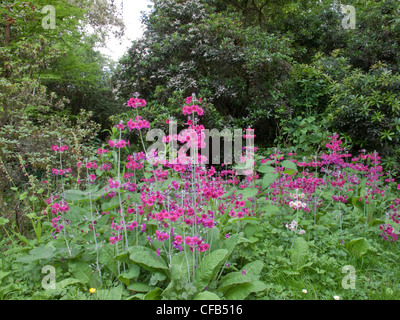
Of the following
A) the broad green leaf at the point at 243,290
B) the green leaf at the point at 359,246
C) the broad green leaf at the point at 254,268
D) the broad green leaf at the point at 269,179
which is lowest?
the broad green leaf at the point at 243,290

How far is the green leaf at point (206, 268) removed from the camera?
180 centimetres

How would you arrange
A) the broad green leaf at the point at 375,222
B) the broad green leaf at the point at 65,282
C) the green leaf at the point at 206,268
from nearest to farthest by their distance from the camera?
the green leaf at the point at 206,268 → the broad green leaf at the point at 65,282 → the broad green leaf at the point at 375,222

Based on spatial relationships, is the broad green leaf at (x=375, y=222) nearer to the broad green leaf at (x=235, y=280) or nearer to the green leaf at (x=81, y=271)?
the broad green leaf at (x=235, y=280)

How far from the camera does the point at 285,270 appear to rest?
216 centimetres

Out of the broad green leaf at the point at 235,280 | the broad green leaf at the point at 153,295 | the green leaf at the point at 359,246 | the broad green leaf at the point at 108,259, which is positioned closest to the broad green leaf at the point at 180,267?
A: the broad green leaf at the point at 153,295

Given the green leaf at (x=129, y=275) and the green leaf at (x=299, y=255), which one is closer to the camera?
the green leaf at (x=129, y=275)

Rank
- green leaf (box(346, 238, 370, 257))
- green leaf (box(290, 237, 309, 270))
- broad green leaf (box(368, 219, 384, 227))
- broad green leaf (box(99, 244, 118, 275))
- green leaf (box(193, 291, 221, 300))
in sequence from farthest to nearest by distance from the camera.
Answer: broad green leaf (box(368, 219, 384, 227)) → green leaf (box(346, 238, 370, 257)) → green leaf (box(290, 237, 309, 270)) → broad green leaf (box(99, 244, 118, 275)) → green leaf (box(193, 291, 221, 300))

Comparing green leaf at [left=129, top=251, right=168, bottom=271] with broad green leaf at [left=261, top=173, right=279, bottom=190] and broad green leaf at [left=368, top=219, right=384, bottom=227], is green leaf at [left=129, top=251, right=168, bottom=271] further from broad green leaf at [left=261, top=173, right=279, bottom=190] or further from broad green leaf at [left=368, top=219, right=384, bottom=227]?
broad green leaf at [left=368, top=219, right=384, bottom=227]

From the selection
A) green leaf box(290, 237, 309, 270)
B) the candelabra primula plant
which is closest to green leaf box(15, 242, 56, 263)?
the candelabra primula plant

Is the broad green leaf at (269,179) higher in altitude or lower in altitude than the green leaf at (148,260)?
higher

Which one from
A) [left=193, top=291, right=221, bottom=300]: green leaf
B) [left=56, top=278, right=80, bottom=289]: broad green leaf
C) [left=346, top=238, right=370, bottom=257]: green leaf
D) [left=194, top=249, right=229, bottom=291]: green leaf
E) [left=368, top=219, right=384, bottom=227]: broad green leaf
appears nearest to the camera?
[left=193, top=291, right=221, bottom=300]: green leaf

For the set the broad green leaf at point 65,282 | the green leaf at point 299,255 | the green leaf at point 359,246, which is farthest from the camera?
the green leaf at point 359,246

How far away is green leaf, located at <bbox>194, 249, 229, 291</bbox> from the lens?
5.90ft
